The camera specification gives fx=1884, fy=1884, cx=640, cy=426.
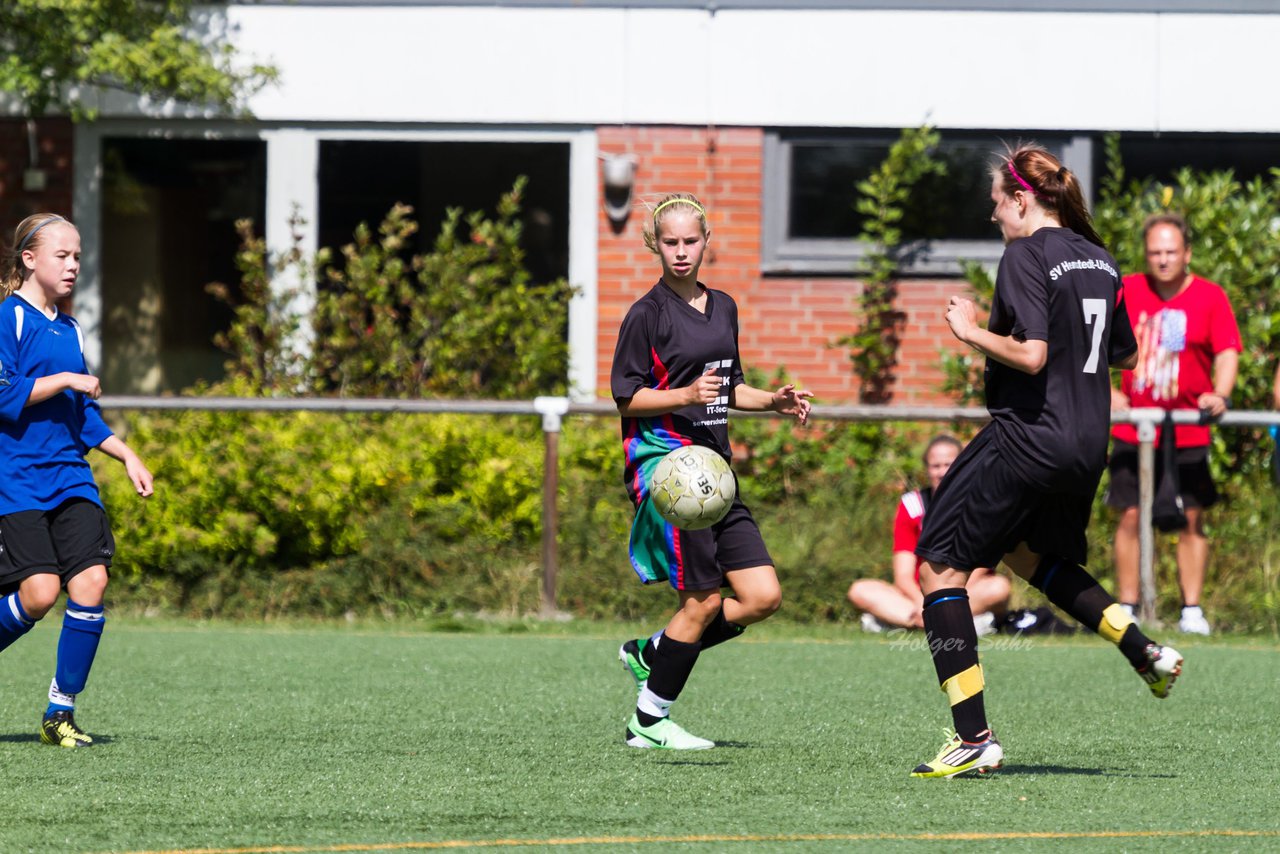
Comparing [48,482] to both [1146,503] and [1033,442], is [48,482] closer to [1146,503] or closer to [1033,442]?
[1033,442]

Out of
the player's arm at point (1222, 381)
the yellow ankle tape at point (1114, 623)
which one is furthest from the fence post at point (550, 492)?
the yellow ankle tape at point (1114, 623)

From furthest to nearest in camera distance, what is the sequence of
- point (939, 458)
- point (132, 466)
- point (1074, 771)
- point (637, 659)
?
point (939, 458), point (637, 659), point (132, 466), point (1074, 771)

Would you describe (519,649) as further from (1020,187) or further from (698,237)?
(1020,187)

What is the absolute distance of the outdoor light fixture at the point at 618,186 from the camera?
12.6 meters

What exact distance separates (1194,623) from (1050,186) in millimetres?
4943

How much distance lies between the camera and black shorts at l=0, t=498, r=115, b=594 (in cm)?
611

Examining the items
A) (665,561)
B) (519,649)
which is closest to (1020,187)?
(665,561)

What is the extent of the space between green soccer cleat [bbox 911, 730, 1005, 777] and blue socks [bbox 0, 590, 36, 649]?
293cm

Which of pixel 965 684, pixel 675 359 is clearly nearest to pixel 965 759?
pixel 965 684

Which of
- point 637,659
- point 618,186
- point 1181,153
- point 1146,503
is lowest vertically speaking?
point 637,659

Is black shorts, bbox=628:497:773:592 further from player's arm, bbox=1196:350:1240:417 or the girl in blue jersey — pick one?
player's arm, bbox=1196:350:1240:417

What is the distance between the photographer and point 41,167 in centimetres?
1317

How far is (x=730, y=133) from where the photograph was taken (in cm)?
1281

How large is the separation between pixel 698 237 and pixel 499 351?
6.13 m
